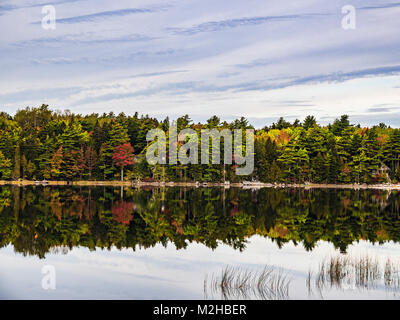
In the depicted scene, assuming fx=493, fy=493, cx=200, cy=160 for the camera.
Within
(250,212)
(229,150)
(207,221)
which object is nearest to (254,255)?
(207,221)

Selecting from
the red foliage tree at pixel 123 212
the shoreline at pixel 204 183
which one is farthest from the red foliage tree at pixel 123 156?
the red foliage tree at pixel 123 212

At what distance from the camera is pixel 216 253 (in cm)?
1403

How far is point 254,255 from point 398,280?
13.7ft

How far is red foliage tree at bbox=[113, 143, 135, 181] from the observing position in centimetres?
5206

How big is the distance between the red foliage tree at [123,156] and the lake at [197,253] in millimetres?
27733

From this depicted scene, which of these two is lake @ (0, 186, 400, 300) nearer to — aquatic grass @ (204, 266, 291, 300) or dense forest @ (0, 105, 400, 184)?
aquatic grass @ (204, 266, 291, 300)

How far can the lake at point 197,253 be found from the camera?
10.1 metres

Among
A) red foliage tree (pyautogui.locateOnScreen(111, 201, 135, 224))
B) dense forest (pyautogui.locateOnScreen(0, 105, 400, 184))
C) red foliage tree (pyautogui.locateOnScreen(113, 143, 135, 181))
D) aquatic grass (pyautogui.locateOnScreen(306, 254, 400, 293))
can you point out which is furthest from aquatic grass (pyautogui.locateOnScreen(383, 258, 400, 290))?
red foliage tree (pyautogui.locateOnScreen(113, 143, 135, 181))

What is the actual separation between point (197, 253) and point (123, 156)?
38986 millimetres

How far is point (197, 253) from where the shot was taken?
14.1m

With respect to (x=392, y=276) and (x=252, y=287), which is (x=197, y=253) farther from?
(x=392, y=276)

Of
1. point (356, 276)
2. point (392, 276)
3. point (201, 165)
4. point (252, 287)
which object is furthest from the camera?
point (201, 165)

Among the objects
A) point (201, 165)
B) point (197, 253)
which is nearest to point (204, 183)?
point (201, 165)

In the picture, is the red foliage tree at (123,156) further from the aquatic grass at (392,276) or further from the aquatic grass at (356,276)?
the aquatic grass at (392,276)
